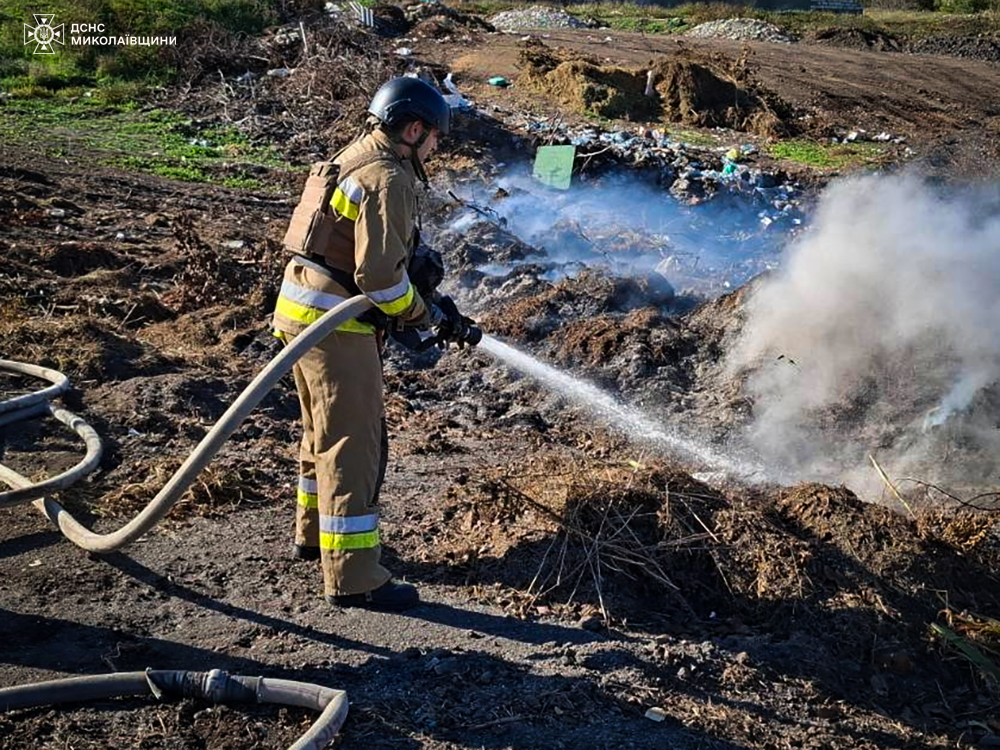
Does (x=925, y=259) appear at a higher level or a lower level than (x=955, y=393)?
higher

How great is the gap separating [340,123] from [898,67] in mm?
13909

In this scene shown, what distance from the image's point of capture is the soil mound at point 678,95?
16172 millimetres

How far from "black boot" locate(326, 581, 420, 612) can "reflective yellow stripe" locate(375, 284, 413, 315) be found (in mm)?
1121

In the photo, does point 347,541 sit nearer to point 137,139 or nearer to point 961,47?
point 137,139

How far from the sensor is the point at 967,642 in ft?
13.4

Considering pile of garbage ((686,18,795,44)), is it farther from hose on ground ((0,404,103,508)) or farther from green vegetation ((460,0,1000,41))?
hose on ground ((0,404,103,508))

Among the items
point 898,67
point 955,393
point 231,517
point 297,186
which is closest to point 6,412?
point 231,517

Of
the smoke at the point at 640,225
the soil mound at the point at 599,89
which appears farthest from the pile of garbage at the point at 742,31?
the smoke at the point at 640,225

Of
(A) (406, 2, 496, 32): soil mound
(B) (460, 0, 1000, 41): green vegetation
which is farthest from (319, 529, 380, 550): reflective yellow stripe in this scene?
(B) (460, 0, 1000, 41): green vegetation

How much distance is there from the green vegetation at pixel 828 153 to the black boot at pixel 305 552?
37.4 ft

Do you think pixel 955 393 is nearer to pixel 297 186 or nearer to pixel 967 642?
pixel 967 642

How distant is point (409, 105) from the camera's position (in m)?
4.09

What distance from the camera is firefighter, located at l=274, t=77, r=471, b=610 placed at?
402 centimetres

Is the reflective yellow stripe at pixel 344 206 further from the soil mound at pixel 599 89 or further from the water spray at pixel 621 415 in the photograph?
the soil mound at pixel 599 89
